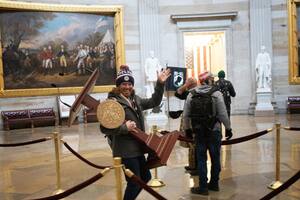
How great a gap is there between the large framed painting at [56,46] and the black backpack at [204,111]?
11941mm

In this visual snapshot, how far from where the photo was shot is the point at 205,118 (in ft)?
17.6

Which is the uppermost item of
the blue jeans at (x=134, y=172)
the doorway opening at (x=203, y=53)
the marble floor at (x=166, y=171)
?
the doorway opening at (x=203, y=53)

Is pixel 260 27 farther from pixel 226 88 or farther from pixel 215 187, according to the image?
pixel 215 187

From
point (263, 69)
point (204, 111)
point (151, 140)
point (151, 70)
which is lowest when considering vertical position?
point (151, 140)

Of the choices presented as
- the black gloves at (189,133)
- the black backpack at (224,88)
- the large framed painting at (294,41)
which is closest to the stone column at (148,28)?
the large framed painting at (294,41)

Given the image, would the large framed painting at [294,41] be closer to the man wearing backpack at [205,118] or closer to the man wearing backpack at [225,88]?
the man wearing backpack at [225,88]

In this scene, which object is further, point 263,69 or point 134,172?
point 263,69

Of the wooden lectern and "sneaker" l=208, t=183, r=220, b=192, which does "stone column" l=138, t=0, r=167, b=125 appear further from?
the wooden lectern

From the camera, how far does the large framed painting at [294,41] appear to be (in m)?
17.5

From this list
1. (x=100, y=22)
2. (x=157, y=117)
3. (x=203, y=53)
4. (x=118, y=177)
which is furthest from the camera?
(x=203, y=53)

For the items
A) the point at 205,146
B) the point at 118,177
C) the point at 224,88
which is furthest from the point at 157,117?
the point at 118,177

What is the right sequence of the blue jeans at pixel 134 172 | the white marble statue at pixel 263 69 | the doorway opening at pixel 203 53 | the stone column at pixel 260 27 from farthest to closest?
the doorway opening at pixel 203 53, the stone column at pixel 260 27, the white marble statue at pixel 263 69, the blue jeans at pixel 134 172

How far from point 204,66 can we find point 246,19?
623cm

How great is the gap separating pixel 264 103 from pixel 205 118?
1246cm
